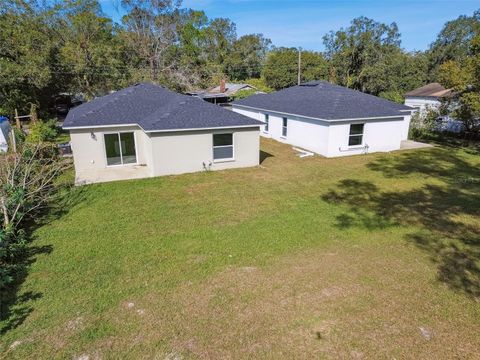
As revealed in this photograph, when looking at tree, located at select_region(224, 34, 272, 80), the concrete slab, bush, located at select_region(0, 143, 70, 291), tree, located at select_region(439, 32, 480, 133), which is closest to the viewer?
bush, located at select_region(0, 143, 70, 291)

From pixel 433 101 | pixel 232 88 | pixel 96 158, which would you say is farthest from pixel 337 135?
pixel 232 88

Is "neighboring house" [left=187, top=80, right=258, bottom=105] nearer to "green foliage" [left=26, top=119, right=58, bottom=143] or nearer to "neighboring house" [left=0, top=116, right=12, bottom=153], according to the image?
"green foliage" [left=26, top=119, right=58, bottom=143]

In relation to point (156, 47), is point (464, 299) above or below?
below

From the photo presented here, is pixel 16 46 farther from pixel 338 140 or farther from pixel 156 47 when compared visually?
pixel 338 140

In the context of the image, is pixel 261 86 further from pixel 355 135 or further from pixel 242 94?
pixel 355 135

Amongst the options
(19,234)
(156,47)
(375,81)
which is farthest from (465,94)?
(156,47)

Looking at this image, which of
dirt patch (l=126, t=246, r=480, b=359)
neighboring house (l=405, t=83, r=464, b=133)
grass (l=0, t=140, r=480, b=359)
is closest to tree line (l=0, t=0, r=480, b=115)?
neighboring house (l=405, t=83, r=464, b=133)
